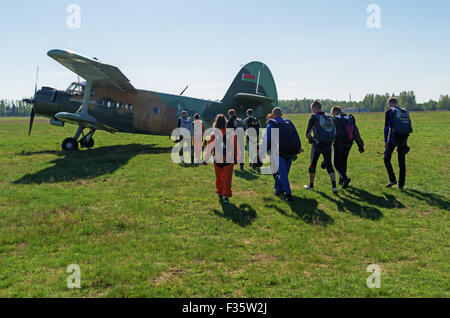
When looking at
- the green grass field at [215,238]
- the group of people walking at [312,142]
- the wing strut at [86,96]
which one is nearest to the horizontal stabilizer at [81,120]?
the wing strut at [86,96]

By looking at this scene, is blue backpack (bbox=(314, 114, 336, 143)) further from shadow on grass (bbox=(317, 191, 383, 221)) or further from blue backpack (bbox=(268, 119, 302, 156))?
shadow on grass (bbox=(317, 191, 383, 221))

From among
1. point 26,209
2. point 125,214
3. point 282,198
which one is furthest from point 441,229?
point 26,209

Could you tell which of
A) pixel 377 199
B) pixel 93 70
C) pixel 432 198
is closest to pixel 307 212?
pixel 377 199

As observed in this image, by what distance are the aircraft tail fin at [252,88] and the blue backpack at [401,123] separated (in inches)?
402

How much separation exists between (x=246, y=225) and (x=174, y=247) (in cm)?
163

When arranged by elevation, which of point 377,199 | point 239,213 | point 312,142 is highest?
point 312,142

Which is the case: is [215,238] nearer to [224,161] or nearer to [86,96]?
[224,161]

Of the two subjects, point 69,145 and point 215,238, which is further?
point 69,145

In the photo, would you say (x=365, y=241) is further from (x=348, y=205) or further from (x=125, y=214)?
(x=125, y=214)

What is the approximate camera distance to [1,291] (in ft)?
12.4

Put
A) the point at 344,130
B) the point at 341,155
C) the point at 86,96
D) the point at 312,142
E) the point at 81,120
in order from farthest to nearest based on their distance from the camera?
the point at 86,96 → the point at 81,120 → the point at 341,155 → the point at 344,130 → the point at 312,142

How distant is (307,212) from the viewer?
690 cm

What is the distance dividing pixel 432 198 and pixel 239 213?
16.9 feet

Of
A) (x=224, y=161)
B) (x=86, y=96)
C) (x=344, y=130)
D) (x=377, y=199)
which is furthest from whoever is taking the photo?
(x=86, y=96)
